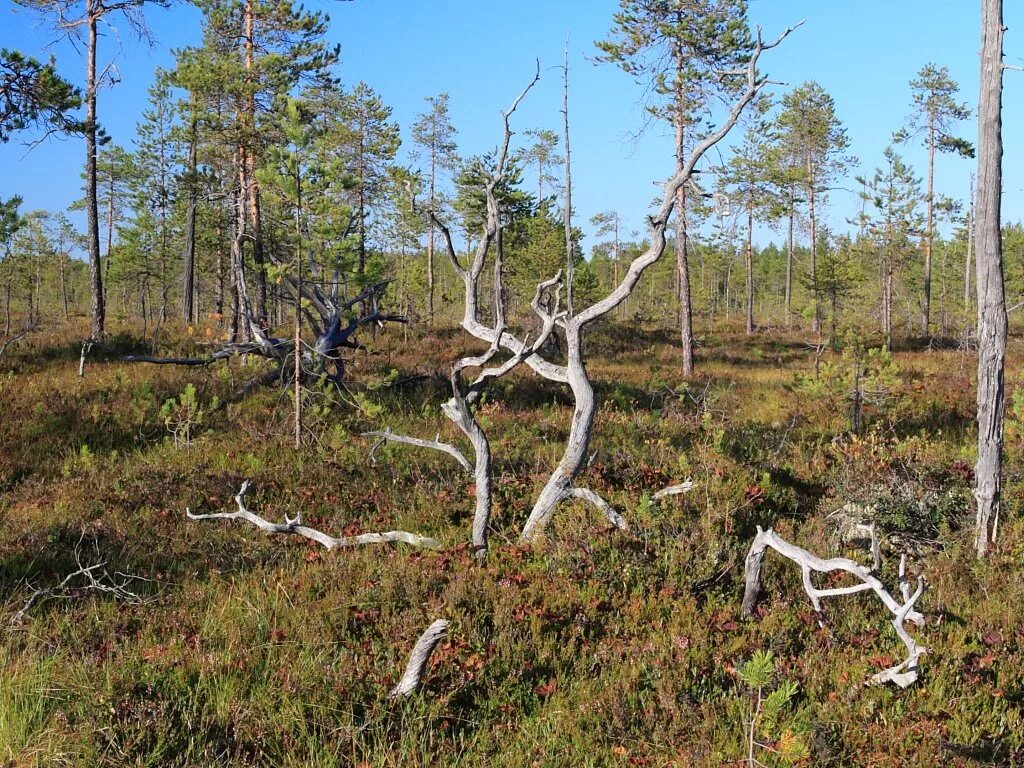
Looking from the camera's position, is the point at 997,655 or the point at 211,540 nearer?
the point at 997,655

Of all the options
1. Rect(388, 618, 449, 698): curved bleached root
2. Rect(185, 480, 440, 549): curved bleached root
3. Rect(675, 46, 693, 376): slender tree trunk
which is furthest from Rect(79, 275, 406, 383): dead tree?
Rect(675, 46, 693, 376): slender tree trunk

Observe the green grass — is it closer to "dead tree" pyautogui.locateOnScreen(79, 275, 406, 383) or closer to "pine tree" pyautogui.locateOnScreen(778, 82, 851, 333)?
"dead tree" pyautogui.locateOnScreen(79, 275, 406, 383)

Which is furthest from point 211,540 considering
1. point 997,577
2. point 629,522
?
point 997,577

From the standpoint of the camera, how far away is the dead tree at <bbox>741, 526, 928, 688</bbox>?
407cm

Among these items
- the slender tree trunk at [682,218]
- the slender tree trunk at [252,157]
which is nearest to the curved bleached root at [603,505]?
the slender tree trunk at [252,157]

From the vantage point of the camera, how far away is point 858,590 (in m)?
4.75

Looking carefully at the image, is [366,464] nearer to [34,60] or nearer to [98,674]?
[98,674]

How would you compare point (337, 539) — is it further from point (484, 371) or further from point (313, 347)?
point (313, 347)

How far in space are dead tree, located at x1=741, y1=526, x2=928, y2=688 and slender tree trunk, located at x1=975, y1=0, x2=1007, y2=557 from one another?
6.35 feet

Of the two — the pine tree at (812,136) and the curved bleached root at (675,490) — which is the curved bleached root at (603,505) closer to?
the curved bleached root at (675,490)

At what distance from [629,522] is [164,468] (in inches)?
222

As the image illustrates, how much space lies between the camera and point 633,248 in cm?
7181

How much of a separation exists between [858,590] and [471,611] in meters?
2.74

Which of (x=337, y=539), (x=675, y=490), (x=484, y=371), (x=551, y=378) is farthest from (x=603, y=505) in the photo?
(x=337, y=539)
